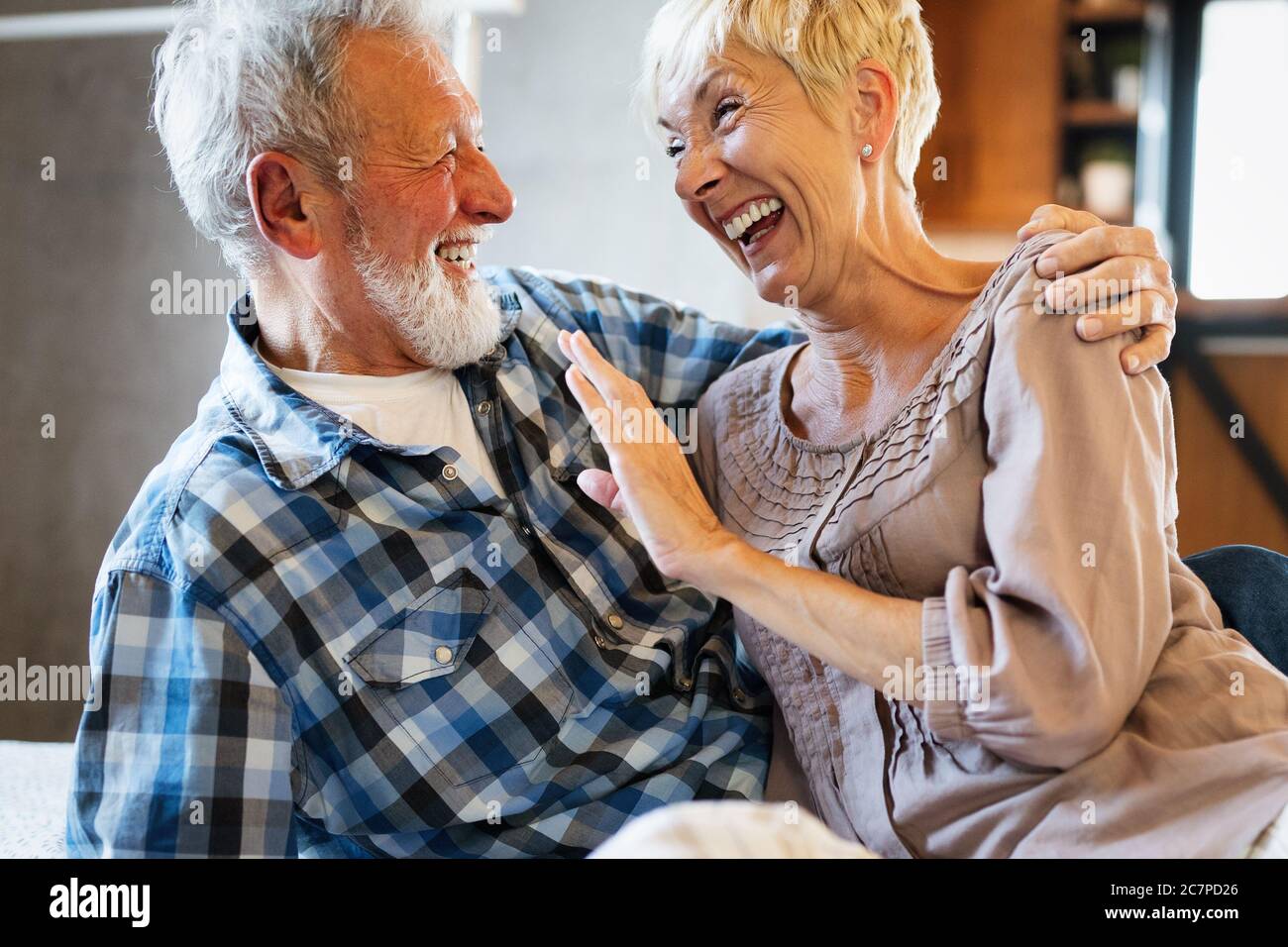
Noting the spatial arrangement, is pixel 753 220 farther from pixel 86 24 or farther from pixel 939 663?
pixel 86 24

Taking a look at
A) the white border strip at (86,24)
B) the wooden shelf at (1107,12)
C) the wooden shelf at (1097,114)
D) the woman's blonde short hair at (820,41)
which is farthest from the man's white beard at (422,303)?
the wooden shelf at (1107,12)

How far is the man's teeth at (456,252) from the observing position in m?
1.54

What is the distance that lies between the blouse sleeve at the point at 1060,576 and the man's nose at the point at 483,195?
2.60 feet

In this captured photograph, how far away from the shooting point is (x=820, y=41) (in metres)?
1.33

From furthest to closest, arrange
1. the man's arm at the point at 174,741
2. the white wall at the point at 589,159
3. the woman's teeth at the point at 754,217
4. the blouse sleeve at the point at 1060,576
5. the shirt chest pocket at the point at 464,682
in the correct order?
the white wall at the point at 589,159, the woman's teeth at the point at 754,217, the shirt chest pocket at the point at 464,682, the man's arm at the point at 174,741, the blouse sleeve at the point at 1060,576

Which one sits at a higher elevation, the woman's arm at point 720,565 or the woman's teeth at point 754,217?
the woman's teeth at point 754,217

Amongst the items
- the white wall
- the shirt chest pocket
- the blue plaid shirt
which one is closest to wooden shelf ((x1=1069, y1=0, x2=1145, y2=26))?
the white wall

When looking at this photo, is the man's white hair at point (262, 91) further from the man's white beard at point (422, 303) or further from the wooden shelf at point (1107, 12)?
the wooden shelf at point (1107, 12)

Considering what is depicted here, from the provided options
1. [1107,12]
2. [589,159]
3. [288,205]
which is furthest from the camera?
[1107,12]

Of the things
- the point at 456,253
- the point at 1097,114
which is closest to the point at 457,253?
the point at 456,253

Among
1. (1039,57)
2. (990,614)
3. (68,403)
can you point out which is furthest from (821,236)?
(1039,57)

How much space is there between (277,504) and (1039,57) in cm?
387

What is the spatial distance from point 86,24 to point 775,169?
1.57 m
